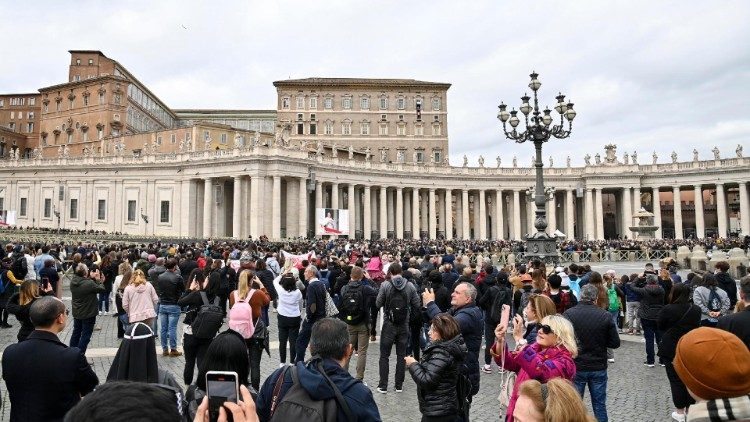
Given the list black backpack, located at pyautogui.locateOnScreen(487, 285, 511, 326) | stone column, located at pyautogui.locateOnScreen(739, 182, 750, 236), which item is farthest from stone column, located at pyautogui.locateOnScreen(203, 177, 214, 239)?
stone column, located at pyautogui.locateOnScreen(739, 182, 750, 236)

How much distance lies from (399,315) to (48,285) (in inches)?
315

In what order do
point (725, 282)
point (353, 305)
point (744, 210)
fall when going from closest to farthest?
point (353, 305)
point (725, 282)
point (744, 210)

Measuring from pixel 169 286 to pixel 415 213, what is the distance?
54.0m

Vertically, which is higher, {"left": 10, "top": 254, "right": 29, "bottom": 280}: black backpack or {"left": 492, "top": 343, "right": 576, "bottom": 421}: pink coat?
{"left": 10, "top": 254, "right": 29, "bottom": 280}: black backpack

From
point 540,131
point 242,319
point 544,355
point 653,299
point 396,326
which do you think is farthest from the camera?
point 540,131

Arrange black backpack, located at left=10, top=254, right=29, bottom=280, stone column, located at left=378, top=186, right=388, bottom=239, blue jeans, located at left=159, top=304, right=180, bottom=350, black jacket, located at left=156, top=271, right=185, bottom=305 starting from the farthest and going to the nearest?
1. stone column, located at left=378, top=186, right=388, bottom=239
2. black backpack, located at left=10, top=254, right=29, bottom=280
3. blue jeans, located at left=159, top=304, right=180, bottom=350
4. black jacket, located at left=156, top=271, right=185, bottom=305

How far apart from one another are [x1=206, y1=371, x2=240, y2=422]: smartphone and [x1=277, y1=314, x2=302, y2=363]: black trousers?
271 inches

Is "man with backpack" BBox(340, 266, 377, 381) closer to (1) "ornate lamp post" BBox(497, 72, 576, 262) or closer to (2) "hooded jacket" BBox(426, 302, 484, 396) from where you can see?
(2) "hooded jacket" BBox(426, 302, 484, 396)

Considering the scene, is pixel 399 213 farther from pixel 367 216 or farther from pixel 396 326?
pixel 396 326

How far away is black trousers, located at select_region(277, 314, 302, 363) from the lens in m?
9.74

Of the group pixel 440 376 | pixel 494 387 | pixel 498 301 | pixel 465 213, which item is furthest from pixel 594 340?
pixel 465 213

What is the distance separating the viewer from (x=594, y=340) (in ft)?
20.9

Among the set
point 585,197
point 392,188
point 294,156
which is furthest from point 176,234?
point 585,197

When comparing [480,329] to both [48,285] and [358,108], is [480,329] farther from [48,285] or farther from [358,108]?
[358,108]
